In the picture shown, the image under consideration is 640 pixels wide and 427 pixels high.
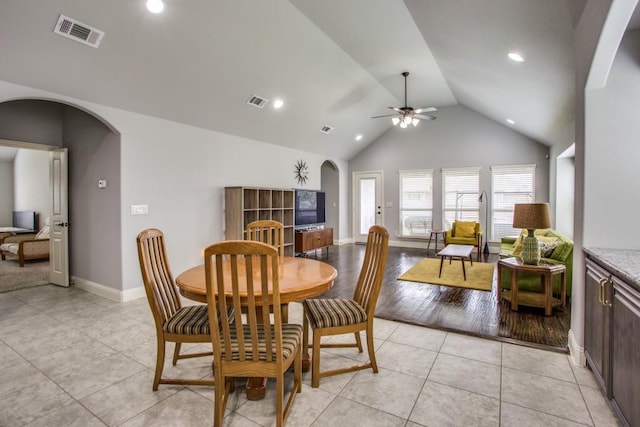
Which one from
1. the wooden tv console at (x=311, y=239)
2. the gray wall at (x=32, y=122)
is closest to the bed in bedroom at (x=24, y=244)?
the gray wall at (x=32, y=122)

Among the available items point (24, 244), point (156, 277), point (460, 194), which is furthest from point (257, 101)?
point (460, 194)

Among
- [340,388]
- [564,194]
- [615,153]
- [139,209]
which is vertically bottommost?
[340,388]

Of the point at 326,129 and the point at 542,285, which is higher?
the point at 326,129

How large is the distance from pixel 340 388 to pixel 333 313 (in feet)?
1.57

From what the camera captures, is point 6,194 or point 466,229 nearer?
point 466,229

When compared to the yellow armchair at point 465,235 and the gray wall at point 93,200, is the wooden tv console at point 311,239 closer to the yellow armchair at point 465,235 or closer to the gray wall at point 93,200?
the yellow armchair at point 465,235

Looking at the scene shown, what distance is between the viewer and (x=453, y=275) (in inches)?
205

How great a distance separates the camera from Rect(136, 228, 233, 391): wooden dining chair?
1.99 metres

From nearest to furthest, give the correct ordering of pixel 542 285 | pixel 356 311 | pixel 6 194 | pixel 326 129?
pixel 356 311 → pixel 542 285 → pixel 326 129 → pixel 6 194

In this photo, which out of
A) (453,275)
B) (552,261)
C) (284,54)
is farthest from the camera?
(453,275)

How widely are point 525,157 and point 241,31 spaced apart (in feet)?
21.6

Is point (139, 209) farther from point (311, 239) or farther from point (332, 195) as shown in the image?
point (332, 195)

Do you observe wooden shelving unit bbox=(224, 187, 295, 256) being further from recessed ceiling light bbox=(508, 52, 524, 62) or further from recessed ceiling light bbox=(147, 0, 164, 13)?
recessed ceiling light bbox=(508, 52, 524, 62)

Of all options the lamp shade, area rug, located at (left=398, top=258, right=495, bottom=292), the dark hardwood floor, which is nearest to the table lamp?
the lamp shade
